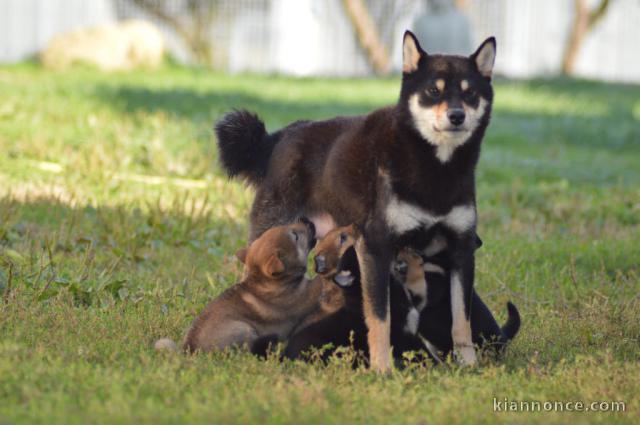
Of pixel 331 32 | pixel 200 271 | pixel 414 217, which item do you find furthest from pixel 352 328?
pixel 331 32

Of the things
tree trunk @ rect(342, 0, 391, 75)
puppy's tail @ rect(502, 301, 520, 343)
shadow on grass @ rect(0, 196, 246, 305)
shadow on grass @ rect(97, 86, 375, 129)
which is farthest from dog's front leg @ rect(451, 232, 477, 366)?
tree trunk @ rect(342, 0, 391, 75)

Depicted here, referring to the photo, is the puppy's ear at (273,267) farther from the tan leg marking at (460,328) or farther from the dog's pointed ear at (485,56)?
the dog's pointed ear at (485,56)

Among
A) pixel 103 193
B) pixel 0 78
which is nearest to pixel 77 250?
pixel 103 193

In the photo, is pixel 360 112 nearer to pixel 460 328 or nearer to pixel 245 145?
pixel 245 145

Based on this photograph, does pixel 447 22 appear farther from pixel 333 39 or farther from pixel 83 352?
pixel 83 352

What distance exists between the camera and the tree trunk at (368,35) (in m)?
25.6

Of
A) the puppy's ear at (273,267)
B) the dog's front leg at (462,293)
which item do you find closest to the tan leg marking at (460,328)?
the dog's front leg at (462,293)

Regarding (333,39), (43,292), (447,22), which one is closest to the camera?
(43,292)

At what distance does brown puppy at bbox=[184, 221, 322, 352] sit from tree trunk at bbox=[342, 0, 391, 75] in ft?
66.8

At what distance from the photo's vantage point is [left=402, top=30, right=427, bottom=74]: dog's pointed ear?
5.67m

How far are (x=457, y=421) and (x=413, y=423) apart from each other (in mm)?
220

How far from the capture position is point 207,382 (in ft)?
15.3

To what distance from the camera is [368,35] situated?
84.3 ft

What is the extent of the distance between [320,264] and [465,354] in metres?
0.95
